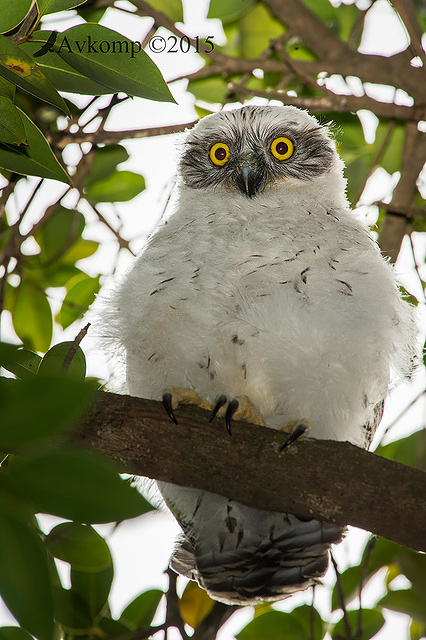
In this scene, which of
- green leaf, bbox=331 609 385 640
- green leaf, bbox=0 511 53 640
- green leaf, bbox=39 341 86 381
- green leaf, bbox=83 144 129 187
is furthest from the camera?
green leaf, bbox=83 144 129 187

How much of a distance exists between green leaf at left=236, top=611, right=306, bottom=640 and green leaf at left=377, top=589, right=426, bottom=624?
41 cm

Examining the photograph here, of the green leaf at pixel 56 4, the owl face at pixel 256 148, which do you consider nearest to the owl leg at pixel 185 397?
the owl face at pixel 256 148

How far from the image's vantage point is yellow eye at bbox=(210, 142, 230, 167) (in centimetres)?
322

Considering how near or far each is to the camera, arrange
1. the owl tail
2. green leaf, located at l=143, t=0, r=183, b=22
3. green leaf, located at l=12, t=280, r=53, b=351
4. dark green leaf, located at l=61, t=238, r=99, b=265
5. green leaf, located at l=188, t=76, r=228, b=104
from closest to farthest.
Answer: the owl tail
green leaf, located at l=143, t=0, r=183, b=22
green leaf, located at l=12, t=280, r=53, b=351
dark green leaf, located at l=61, t=238, r=99, b=265
green leaf, located at l=188, t=76, r=228, b=104

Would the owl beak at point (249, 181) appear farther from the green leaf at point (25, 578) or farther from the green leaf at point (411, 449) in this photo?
the green leaf at point (25, 578)

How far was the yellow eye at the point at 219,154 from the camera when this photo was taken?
322 centimetres

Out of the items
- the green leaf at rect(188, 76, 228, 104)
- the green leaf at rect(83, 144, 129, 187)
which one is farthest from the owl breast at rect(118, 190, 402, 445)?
the green leaf at rect(188, 76, 228, 104)

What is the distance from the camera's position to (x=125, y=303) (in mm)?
2574

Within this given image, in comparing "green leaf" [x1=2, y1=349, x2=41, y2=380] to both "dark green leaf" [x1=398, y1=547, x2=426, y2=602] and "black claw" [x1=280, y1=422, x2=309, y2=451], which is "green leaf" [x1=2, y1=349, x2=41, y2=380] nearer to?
"black claw" [x1=280, y1=422, x2=309, y2=451]

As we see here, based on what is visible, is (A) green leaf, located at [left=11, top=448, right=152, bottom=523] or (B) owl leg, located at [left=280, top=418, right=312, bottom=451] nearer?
(A) green leaf, located at [left=11, top=448, right=152, bottom=523]

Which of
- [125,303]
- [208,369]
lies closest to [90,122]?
[125,303]

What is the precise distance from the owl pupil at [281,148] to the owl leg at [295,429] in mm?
1424

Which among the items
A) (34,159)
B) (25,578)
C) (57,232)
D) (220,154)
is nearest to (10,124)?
(34,159)

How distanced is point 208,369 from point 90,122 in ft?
4.58
